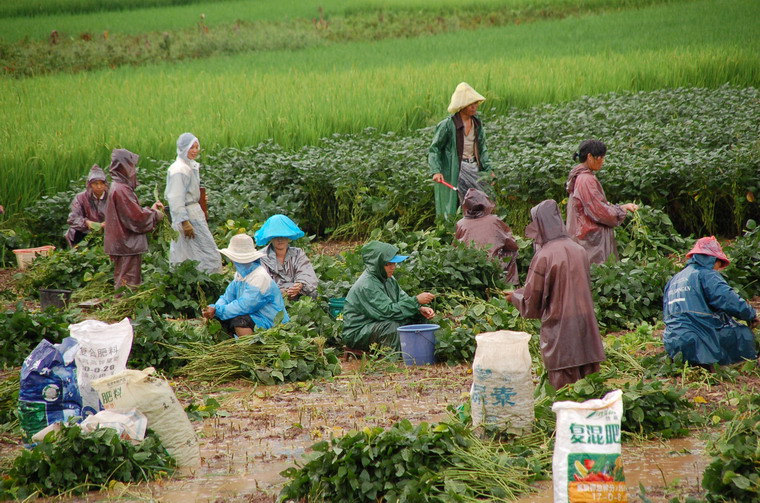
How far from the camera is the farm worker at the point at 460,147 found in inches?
380

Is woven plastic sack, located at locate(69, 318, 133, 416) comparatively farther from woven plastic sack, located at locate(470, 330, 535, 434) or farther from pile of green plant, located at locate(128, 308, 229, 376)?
woven plastic sack, located at locate(470, 330, 535, 434)

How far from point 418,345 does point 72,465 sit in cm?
284

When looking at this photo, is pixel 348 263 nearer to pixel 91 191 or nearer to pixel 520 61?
pixel 91 191

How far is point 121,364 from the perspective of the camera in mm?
5297

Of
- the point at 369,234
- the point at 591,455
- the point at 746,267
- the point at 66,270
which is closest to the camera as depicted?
the point at 591,455

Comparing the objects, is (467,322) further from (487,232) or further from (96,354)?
(96,354)

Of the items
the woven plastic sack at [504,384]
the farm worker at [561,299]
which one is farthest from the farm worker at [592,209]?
the woven plastic sack at [504,384]

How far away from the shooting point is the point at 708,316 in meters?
6.04

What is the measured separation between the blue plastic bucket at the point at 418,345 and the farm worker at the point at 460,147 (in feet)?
10.2

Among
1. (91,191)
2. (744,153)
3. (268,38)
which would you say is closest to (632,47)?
(268,38)

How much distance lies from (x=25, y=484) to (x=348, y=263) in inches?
174

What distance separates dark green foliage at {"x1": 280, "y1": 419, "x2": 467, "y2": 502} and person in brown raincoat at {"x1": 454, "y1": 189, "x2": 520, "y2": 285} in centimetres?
407

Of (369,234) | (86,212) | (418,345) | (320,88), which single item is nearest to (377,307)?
(418,345)

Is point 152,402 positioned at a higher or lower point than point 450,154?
lower
